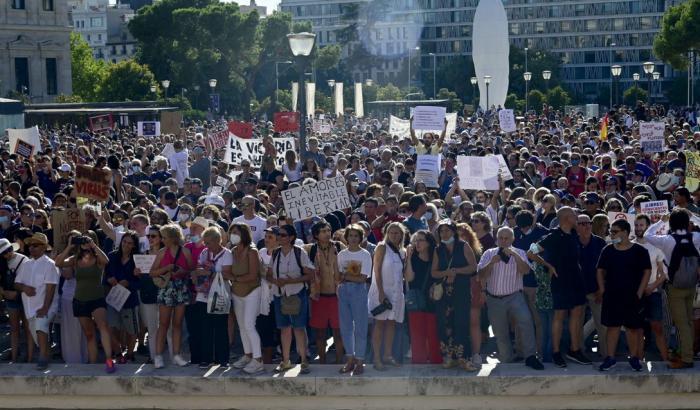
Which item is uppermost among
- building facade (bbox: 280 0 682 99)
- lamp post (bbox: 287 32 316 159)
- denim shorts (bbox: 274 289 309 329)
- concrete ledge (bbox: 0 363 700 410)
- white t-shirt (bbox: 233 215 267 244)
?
building facade (bbox: 280 0 682 99)

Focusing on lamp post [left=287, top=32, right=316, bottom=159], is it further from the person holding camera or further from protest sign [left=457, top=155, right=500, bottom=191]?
the person holding camera

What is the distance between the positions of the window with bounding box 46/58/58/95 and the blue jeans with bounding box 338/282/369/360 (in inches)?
3309

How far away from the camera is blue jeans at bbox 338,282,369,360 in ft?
40.5

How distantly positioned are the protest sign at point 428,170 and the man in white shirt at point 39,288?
780cm

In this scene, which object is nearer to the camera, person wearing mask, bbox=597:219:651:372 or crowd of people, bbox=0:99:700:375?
person wearing mask, bbox=597:219:651:372

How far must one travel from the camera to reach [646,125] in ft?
76.2

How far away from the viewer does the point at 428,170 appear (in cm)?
1927

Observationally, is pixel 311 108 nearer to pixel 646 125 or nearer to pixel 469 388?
pixel 646 125

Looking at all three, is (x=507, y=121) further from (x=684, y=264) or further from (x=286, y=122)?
(x=684, y=264)

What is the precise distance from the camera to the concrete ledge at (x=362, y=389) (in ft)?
38.6

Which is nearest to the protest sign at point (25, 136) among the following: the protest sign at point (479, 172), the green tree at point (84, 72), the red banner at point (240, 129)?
the red banner at point (240, 129)

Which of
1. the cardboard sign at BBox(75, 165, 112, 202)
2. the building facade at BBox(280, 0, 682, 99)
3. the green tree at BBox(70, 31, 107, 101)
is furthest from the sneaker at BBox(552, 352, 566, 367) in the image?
the building facade at BBox(280, 0, 682, 99)

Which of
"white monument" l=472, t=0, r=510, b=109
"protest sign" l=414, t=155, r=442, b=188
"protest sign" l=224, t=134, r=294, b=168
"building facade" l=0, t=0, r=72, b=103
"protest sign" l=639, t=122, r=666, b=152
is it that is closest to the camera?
"protest sign" l=414, t=155, r=442, b=188

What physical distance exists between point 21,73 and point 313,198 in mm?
81460
